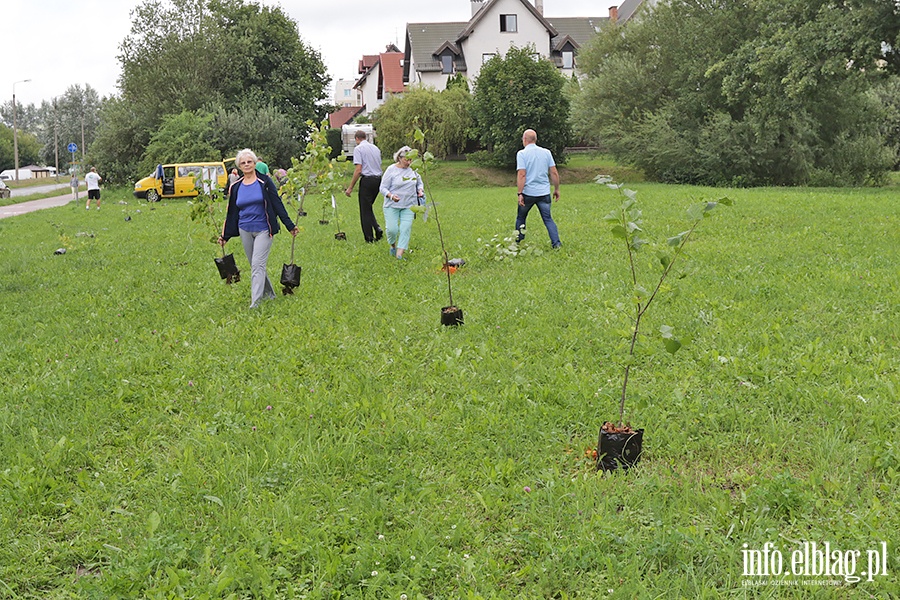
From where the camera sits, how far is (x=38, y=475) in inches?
165

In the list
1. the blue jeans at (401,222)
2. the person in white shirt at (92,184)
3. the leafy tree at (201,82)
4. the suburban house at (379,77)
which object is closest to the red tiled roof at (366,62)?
the suburban house at (379,77)

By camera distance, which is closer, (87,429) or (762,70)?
(87,429)

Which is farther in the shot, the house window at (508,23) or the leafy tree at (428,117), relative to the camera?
the house window at (508,23)

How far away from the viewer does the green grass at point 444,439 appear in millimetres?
3273

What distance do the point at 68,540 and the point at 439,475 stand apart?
1920 millimetres

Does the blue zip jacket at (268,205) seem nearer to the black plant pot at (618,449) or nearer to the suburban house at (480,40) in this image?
the black plant pot at (618,449)

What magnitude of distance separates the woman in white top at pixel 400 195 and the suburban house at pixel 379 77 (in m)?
44.3

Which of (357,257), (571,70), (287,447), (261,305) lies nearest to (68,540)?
(287,447)

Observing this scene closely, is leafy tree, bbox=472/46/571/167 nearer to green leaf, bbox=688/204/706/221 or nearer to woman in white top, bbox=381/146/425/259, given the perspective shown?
woman in white top, bbox=381/146/425/259

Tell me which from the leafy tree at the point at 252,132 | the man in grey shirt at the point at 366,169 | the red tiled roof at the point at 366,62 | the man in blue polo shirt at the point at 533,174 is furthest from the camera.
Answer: the red tiled roof at the point at 366,62

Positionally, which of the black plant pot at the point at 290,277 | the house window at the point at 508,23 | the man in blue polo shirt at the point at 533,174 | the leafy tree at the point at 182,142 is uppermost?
the house window at the point at 508,23

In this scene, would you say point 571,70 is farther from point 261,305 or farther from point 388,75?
point 261,305

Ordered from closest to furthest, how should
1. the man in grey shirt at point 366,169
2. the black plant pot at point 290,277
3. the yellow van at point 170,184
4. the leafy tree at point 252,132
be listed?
1. the black plant pot at point 290,277
2. the man in grey shirt at point 366,169
3. the yellow van at point 170,184
4. the leafy tree at point 252,132

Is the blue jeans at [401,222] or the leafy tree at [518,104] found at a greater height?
the leafy tree at [518,104]
